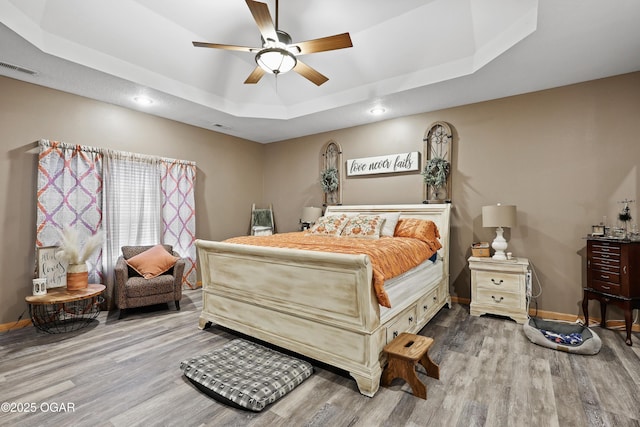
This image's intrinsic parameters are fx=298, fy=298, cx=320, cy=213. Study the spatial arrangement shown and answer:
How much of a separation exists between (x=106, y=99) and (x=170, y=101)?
2.64 ft

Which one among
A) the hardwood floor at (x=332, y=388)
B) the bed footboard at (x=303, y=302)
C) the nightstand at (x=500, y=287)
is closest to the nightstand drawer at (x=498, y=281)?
the nightstand at (x=500, y=287)

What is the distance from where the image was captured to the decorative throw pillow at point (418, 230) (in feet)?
11.7

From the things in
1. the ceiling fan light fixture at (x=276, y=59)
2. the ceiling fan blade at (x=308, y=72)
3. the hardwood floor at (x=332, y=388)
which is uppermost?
the ceiling fan blade at (x=308, y=72)

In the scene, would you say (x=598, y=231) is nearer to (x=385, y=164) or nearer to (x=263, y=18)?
(x=385, y=164)

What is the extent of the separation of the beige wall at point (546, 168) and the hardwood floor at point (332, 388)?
102cm

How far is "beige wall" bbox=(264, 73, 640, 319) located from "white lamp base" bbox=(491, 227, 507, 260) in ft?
1.01

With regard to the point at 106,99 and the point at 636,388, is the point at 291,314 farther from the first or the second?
the point at 106,99

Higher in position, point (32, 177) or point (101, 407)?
point (32, 177)

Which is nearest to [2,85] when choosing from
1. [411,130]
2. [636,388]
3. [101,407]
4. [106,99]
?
[106,99]

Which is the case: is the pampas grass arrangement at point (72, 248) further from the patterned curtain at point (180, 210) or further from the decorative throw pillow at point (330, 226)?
the decorative throw pillow at point (330, 226)

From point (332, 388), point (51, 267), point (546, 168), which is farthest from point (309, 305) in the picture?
point (546, 168)

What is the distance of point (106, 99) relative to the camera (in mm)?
3879

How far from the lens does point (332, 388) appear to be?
215 centimetres

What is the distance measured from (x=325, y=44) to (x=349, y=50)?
4.31 ft
